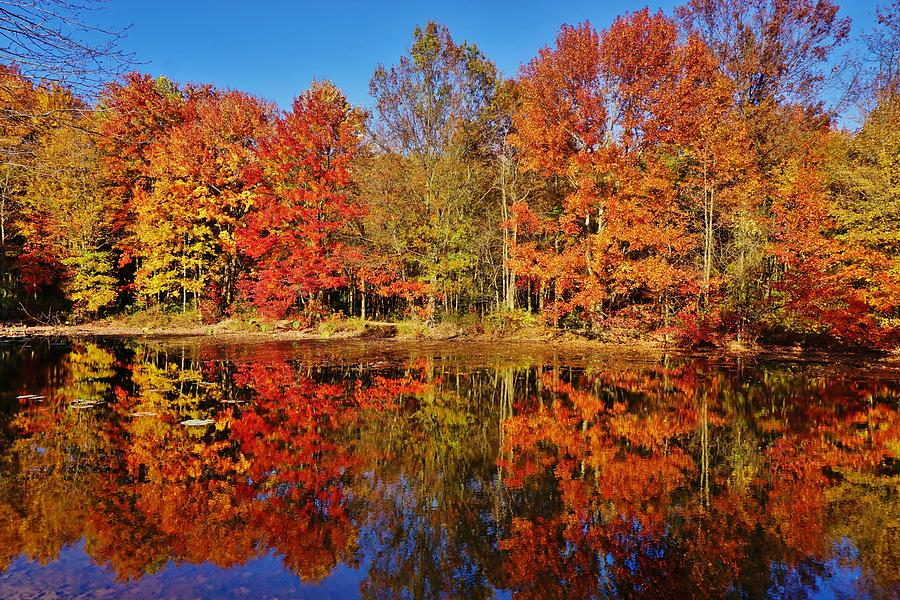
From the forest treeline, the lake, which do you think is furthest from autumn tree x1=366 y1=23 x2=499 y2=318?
the lake

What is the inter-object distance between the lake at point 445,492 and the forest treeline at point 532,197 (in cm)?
900

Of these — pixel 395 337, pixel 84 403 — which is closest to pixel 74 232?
pixel 395 337

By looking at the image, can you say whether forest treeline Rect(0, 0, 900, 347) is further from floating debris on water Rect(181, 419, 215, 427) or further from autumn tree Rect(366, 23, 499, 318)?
floating debris on water Rect(181, 419, 215, 427)

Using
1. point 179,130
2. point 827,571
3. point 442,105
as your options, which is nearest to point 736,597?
point 827,571

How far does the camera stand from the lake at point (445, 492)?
4.12 m

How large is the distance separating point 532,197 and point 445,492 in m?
25.2

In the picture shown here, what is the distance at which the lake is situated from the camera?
412 cm

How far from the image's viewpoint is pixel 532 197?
29.1 metres

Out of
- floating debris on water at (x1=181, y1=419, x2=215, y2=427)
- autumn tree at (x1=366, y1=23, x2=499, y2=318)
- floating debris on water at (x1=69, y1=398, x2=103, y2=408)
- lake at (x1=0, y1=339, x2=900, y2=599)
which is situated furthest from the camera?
autumn tree at (x1=366, y1=23, x2=499, y2=318)

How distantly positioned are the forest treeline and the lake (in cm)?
900

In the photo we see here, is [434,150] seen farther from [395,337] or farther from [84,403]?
[84,403]

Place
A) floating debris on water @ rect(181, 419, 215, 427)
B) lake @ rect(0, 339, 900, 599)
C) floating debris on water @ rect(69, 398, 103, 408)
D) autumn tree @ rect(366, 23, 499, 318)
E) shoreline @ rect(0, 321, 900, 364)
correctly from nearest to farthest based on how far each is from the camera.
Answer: lake @ rect(0, 339, 900, 599), floating debris on water @ rect(181, 419, 215, 427), floating debris on water @ rect(69, 398, 103, 408), shoreline @ rect(0, 321, 900, 364), autumn tree @ rect(366, 23, 499, 318)

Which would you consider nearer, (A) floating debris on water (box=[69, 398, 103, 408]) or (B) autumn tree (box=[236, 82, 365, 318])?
(A) floating debris on water (box=[69, 398, 103, 408])

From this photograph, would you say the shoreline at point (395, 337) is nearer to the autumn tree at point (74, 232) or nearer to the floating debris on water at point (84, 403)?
the autumn tree at point (74, 232)
